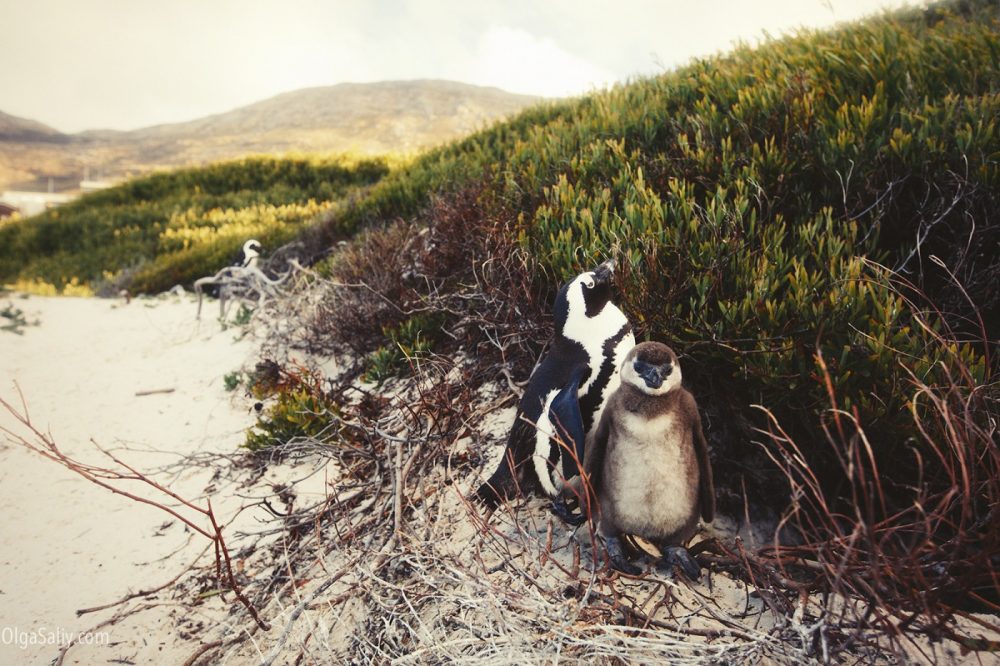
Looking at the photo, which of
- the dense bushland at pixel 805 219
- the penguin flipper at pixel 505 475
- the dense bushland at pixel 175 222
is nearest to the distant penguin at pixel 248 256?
the dense bushland at pixel 175 222

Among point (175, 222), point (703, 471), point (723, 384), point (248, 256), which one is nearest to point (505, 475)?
point (703, 471)

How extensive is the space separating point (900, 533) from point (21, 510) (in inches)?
202

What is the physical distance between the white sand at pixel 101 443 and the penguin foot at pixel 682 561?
2090 millimetres

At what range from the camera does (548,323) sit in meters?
2.99

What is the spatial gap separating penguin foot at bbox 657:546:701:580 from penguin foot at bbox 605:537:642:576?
0.38 ft

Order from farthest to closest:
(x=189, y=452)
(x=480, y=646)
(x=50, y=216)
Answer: (x=50, y=216) → (x=189, y=452) → (x=480, y=646)

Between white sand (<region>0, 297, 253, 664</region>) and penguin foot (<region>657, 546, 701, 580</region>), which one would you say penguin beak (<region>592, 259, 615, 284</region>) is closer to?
penguin foot (<region>657, 546, 701, 580</region>)

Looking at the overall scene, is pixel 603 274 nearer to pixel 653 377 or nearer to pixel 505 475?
pixel 653 377

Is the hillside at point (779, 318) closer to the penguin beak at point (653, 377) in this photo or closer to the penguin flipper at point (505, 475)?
the penguin flipper at point (505, 475)

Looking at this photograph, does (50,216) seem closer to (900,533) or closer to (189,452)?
(189,452)

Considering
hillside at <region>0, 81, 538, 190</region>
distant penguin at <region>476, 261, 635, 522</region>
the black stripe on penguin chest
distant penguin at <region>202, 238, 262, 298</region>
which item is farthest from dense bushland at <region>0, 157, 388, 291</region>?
hillside at <region>0, 81, 538, 190</region>

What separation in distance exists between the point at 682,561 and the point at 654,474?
363 millimetres

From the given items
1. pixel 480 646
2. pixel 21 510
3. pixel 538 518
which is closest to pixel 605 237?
pixel 538 518

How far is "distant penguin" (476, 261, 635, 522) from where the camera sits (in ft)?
6.83
